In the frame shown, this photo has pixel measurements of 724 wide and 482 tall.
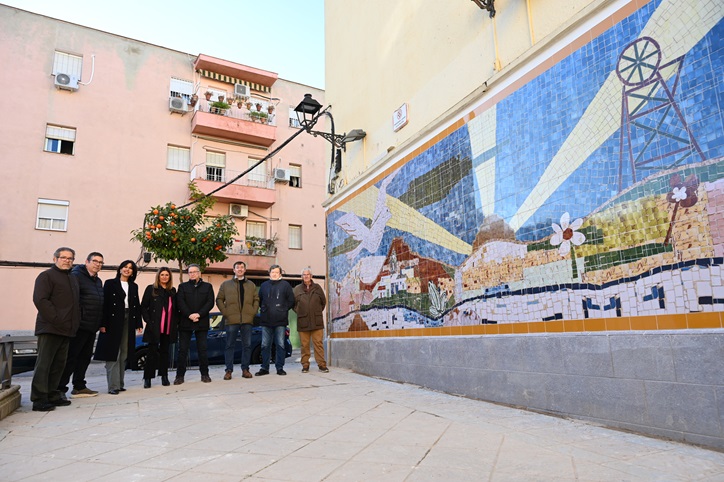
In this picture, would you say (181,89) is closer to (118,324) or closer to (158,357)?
(158,357)

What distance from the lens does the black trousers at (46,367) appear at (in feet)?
16.9

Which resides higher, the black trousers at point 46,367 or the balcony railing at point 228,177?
the balcony railing at point 228,177

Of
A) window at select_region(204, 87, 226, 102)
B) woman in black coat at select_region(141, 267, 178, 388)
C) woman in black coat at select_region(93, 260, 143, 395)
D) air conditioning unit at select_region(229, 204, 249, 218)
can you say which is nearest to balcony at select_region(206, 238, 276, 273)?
air conditioning unit at select_region(229, 204, 249, 218)

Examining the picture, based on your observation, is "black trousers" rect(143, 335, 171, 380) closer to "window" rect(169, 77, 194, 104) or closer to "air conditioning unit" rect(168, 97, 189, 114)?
"air conditioning unit" rect(168, 97, 189, 114)

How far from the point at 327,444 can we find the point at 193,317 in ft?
14.1

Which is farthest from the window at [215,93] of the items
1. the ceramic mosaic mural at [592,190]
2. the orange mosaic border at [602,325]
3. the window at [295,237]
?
the orange mosaic border at [602,325]

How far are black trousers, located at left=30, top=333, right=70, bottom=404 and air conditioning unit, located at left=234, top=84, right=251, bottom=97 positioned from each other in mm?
17995

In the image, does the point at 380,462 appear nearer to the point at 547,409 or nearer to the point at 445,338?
the point at 547,409

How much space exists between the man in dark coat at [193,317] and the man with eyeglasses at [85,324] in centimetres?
121

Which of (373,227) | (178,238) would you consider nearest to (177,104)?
(178,238)

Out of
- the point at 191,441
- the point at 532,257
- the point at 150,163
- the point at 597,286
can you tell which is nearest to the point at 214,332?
the point at 191,441

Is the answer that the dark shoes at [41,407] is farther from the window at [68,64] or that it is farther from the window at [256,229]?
the window at [68,64]

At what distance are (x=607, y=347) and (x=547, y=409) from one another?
0.91 metres

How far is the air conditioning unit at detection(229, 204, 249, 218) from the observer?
2014 centimetres
